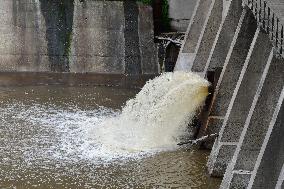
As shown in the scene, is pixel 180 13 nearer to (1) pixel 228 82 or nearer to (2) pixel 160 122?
(2) pixel 160 122

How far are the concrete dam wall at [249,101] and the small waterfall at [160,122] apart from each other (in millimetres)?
796

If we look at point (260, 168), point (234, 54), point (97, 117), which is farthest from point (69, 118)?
point (260, 168)

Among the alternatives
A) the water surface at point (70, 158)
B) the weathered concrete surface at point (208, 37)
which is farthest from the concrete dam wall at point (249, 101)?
the weathered concrete surface at point (208, 37)

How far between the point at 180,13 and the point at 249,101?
15563 millimetres

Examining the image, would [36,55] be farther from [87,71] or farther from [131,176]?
[131,176]

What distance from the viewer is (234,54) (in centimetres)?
1819

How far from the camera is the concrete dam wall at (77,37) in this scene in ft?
94.8

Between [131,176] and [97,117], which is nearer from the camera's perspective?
[131,176]

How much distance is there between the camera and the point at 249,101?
16609 mm

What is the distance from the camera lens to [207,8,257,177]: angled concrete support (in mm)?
16891

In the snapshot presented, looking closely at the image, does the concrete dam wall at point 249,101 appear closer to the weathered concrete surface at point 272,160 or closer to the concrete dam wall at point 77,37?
the weathered concrete surface at point 272,160

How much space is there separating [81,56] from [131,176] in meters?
13.5

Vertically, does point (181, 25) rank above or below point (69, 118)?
above

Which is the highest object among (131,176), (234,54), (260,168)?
(234,54)
